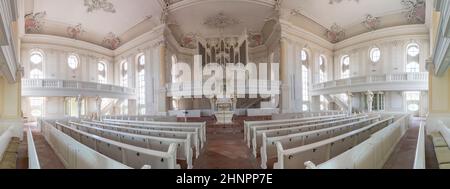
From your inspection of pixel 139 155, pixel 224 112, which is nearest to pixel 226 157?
pixel 139 155

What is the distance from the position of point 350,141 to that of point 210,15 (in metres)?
11.0

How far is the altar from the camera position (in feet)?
28.0

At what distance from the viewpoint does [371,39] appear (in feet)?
45.8

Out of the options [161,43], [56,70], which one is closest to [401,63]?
[161,43]

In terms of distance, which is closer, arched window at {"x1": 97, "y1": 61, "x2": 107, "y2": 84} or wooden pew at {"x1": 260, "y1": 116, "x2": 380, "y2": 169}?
wooden pew at {"x1": 260, "y1": 116, "x2": 380, "y2": 169}

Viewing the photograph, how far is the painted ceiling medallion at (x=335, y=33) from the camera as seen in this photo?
46.7 ft

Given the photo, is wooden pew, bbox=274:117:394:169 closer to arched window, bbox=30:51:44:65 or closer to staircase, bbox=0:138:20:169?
staircase, bbox=0:138:20:169

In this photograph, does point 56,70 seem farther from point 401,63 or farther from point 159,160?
point 401,63

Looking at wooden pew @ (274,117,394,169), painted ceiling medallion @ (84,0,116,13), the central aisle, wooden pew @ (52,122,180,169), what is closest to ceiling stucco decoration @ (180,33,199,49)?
painted ceiling medallion @ (84,0,116,13)

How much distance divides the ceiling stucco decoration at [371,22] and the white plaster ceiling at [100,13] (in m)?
11.7

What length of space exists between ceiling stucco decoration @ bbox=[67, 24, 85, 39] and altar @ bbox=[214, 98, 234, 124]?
11.3 m

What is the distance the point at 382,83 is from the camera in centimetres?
1184

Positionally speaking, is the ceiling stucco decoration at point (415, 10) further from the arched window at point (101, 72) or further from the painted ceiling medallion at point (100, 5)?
the arched window at point (101, 72)

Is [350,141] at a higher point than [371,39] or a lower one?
lower
